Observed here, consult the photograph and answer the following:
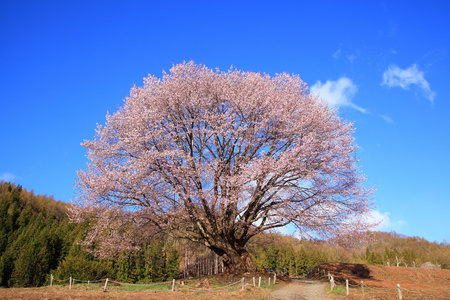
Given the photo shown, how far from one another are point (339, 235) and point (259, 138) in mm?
7294

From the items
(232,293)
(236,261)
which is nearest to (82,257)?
(236,261)

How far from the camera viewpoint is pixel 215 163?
16.5 meters

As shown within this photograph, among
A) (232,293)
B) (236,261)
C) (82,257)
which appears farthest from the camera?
(82,257)

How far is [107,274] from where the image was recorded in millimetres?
37031

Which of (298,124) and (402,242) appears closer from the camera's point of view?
(298,124)

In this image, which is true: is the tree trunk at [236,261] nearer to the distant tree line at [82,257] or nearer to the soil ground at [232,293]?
the soil ground at [232,293]

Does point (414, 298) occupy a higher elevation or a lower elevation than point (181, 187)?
lower

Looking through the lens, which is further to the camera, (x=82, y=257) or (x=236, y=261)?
(x=82, y=257)

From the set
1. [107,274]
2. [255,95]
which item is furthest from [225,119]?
[107,274]

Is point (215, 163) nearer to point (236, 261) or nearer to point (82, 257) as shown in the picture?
point (236, 261)

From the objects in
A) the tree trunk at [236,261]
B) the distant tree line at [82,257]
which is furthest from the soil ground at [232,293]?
the distant tree line at [82,257]

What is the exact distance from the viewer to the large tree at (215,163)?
53.4 ft

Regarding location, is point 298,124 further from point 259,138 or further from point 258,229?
point 258,229

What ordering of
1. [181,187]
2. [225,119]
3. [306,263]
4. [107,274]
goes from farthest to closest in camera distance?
[306,263] < [107,274] < [225,119] < [181,187]
